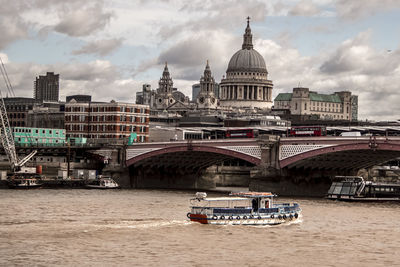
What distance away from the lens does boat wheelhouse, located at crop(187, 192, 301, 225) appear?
206 ft

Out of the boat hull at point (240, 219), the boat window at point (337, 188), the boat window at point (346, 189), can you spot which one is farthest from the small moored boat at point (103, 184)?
the boat hull at point (240, 219)

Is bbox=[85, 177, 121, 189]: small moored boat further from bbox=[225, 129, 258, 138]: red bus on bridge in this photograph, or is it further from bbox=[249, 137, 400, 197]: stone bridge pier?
bbox=[249, 137, 400, 197]: stone bridge pier

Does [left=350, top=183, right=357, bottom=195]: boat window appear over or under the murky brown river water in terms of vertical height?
over

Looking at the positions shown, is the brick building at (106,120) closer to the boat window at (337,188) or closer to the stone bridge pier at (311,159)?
the stone bridge pier at (311,159)

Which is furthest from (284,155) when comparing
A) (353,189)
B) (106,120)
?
(106,120)

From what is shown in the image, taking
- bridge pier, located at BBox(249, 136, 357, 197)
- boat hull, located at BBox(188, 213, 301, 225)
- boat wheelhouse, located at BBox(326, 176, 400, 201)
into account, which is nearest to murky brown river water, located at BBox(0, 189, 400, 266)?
boat hull, located at BBox(188, 213, 301, 225)

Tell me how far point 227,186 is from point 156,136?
86.6ft

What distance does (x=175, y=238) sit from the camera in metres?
55.4

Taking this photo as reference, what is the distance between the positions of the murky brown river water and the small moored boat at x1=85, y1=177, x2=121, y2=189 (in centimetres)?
2740

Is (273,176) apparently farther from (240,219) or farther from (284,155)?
(240,219)

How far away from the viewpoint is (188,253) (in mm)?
50000

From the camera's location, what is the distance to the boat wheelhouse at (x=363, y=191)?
292 ft

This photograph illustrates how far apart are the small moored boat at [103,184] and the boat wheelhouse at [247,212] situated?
1643 inches

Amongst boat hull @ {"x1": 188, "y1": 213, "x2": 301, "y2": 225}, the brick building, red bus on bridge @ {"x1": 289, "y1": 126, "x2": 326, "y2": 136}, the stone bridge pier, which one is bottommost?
boat hull @ {"x1": 188, "y1": 213, "x2": 301, "y2": 225}
